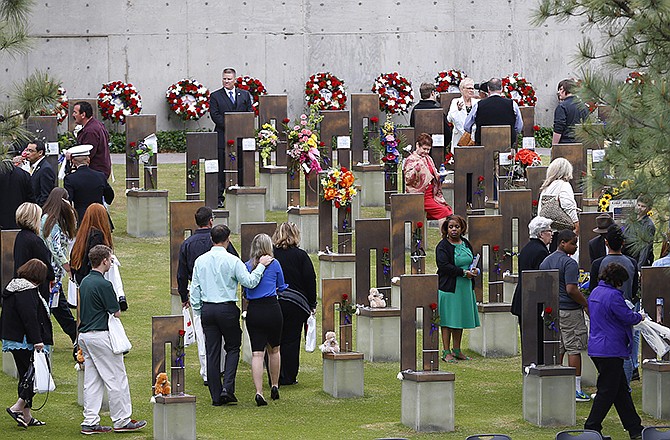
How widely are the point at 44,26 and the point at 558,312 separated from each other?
15.3 metres

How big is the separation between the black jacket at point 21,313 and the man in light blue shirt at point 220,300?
1365mm

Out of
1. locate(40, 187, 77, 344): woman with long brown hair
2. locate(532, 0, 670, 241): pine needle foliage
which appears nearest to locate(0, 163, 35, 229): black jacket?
locate(40, 187, 77, 344): woman with long brown hair

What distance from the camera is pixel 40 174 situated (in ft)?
48.6

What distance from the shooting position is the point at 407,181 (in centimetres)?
1634

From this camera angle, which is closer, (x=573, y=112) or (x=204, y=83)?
(x=573, y=112)

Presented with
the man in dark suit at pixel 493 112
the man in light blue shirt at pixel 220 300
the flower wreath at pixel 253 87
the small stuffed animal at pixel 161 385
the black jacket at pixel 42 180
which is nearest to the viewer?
the small stuffed animal at pixel 161 385

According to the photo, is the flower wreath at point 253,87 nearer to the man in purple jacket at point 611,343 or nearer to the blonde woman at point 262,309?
the blonde woman at point 262,309

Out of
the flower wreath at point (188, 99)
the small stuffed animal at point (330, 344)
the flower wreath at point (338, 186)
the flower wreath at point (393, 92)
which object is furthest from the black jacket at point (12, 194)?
the flower wreath at point (393, 92)

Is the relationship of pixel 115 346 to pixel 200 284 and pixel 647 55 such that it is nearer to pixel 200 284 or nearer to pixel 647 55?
pixel 200 284

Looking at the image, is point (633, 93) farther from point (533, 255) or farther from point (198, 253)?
point (198, 253)

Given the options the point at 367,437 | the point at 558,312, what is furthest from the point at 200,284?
the point at 558,312

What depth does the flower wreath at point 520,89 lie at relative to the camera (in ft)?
83.4

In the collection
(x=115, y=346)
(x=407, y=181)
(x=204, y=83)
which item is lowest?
(x=115, y=346)

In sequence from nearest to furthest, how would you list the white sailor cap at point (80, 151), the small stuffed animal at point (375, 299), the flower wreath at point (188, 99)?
the small stuffed animal at point (375, 299) → the white sailor cap at point (80, 151) → the flower wreath at point (188, 99)
